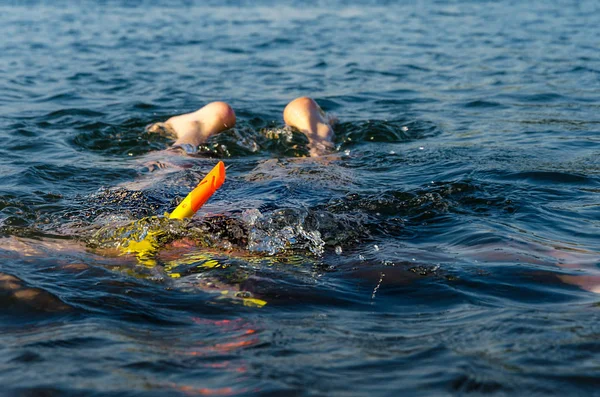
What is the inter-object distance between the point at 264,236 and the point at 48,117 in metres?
3.95

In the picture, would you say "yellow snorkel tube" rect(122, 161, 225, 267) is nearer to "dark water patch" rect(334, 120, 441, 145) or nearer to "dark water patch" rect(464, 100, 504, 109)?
"dark water patch" rect(334, 120, 441, 145)

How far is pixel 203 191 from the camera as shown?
144 inches

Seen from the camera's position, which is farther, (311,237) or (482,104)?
(482,104)

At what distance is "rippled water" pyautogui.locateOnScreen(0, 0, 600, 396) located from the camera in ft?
8.65

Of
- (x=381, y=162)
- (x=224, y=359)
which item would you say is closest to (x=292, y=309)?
(x=224, y=359)

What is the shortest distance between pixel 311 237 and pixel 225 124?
2.32m

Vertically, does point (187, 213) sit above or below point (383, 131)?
above

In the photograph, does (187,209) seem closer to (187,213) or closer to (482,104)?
(187,213)

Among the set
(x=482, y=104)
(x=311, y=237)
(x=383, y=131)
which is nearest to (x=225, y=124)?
(x=383, y=131)

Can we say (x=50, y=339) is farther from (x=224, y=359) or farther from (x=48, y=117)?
(x=48, y=117)

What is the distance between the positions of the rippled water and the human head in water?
0.12 metres

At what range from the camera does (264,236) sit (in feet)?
12.8

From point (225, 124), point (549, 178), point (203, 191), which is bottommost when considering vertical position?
point (549, 178)

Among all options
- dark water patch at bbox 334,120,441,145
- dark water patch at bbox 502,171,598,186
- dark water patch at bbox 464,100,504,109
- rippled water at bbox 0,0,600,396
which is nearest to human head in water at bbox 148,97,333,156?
rippled water at bbox 0,0,600,396
